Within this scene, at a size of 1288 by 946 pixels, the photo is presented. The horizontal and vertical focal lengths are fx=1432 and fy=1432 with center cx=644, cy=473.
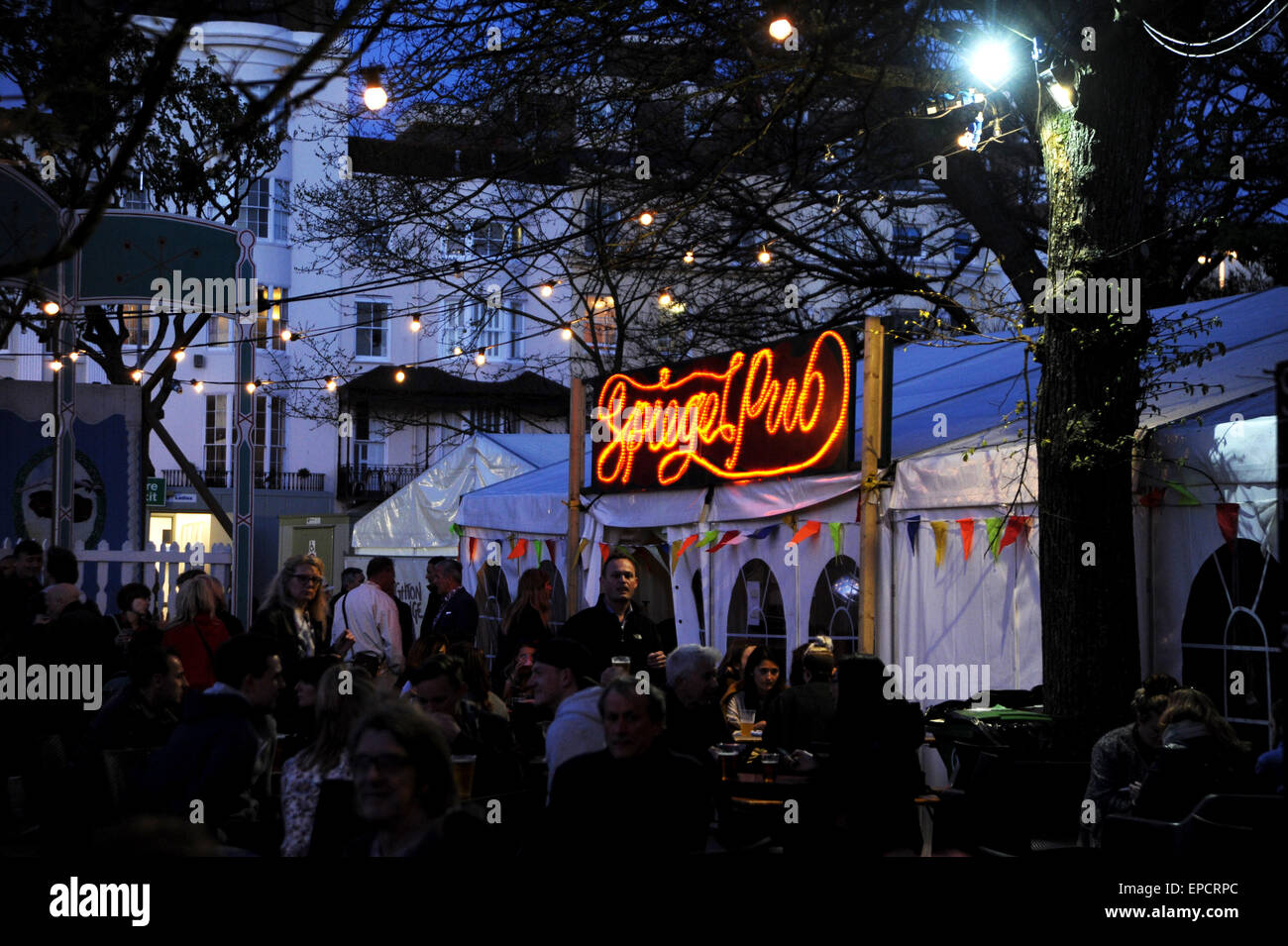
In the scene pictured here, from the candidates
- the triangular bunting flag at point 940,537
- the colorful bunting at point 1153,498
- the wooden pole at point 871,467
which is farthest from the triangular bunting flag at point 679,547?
the colorful bunting at point 1153,498

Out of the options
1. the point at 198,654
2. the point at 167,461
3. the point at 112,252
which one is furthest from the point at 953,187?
the point at 167,461

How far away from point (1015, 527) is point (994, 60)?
3.10 metres

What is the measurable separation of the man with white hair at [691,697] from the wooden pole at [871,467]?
3564 mm

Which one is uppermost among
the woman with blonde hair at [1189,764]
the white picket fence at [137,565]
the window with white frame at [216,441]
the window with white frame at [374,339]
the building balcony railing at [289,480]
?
the window with white frame at [374,339]

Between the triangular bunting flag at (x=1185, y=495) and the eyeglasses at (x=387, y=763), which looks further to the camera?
the triangular bunting flag at (x=1185, y=495)

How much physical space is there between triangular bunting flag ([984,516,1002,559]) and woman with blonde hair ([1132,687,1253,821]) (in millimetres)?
2846

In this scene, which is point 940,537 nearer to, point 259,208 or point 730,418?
point 730,418

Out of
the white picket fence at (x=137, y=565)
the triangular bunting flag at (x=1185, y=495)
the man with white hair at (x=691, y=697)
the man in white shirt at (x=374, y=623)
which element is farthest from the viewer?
the white picket fence at (x=137, y=565)

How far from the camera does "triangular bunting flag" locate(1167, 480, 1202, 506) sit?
8617 mm

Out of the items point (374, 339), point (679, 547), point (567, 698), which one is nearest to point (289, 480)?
point (374, 339)

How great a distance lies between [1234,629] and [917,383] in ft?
22.0

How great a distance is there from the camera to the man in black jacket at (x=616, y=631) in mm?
9875

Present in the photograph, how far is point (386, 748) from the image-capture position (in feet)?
13.1

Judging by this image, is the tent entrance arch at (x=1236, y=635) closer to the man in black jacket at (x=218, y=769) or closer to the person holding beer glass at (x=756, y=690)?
the person holding beer glass at (x=756, y=690)
